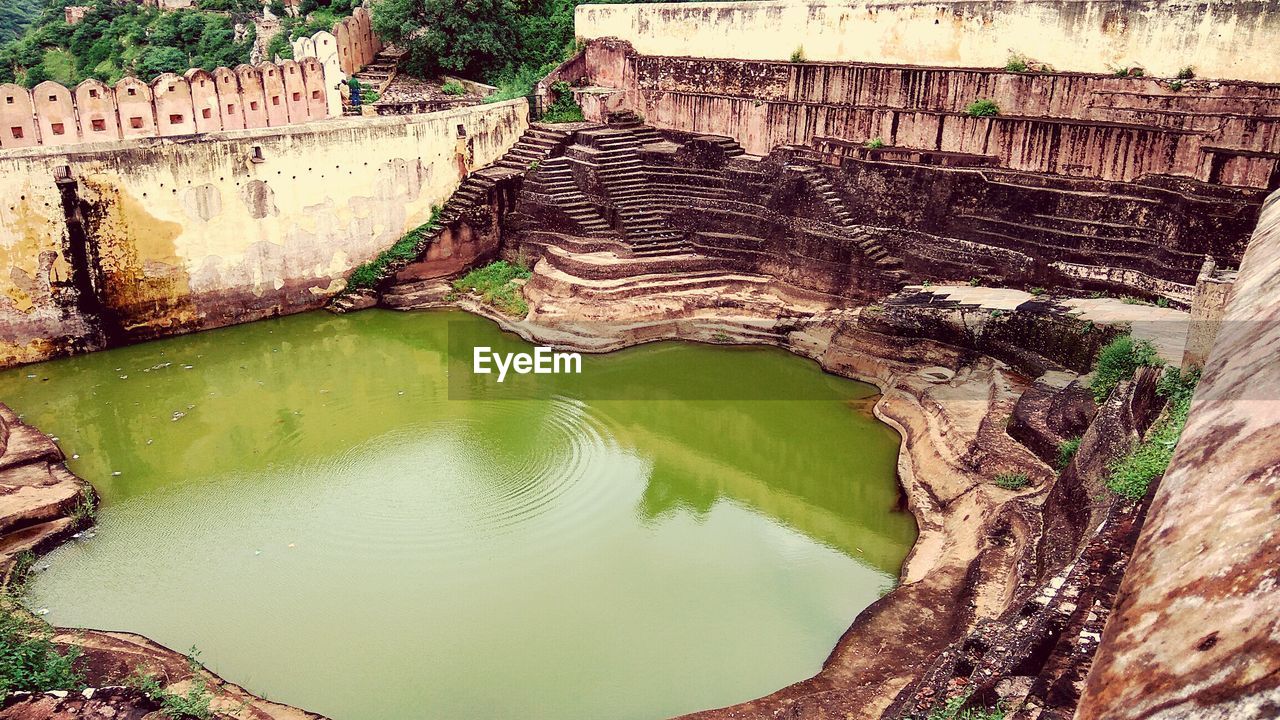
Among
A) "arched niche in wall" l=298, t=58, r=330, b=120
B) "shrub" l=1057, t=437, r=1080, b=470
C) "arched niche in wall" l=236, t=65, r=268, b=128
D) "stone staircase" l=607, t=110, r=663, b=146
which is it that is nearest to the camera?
"shrub" l=1057, t=437, r=1080, b=470

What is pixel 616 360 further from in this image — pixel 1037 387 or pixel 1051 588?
pixel 1051 588

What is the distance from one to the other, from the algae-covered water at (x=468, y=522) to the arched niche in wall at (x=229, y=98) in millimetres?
2545

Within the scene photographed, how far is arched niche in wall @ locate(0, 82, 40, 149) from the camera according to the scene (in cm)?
924

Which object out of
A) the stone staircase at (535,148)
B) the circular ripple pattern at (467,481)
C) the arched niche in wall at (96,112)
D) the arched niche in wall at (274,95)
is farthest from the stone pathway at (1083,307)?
the arched niche in wall at (96,112)

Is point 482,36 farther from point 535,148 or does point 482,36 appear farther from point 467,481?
point 467,481

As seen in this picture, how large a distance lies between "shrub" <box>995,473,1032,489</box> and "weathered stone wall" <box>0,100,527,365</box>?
793 cm

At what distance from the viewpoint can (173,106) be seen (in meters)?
10.3

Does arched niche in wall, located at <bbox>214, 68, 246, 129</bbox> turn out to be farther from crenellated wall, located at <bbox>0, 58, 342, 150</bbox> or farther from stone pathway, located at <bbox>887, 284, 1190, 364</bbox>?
stone pathway, located at <bbox>887, 284, 1190, 364</bbox>

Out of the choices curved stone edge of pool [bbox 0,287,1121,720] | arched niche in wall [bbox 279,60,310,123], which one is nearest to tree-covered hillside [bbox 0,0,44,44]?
arched niche in wall [bbox 279,60,310,123]

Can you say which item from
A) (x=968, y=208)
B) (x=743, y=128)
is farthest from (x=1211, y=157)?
(x=743, y=128)

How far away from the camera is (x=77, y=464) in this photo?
777 centimetres

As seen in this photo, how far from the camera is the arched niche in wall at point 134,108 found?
391 inches

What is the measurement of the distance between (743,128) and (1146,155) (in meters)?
4.64

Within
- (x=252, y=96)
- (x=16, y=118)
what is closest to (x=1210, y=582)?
(x=16, y=118)
